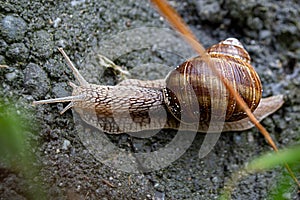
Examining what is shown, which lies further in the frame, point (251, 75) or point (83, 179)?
point (251, 75)

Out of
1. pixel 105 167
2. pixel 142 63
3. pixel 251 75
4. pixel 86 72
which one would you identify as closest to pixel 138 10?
pixel 142 63

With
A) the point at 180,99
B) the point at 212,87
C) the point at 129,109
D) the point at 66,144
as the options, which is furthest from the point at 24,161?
the point at 212,87

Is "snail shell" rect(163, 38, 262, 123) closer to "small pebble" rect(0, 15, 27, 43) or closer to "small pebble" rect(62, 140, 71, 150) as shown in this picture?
"small pebble" rect(62, 140, 71, 150)

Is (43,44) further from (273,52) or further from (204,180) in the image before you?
(273,52)

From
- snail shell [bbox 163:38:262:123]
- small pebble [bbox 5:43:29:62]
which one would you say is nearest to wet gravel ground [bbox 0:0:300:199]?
small pebble [bbox 5:43:29:62]

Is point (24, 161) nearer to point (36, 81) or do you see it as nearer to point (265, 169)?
point (36, 81)

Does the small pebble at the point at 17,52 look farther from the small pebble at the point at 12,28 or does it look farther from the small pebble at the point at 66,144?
the small pebble at the point at 66,144

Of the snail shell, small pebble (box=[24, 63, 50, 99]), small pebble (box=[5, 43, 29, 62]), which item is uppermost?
small pebble (box=[5, 43, 29, 62])

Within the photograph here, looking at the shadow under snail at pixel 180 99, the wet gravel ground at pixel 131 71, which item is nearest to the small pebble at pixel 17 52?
the wet gravel ground at pixel 131 71
